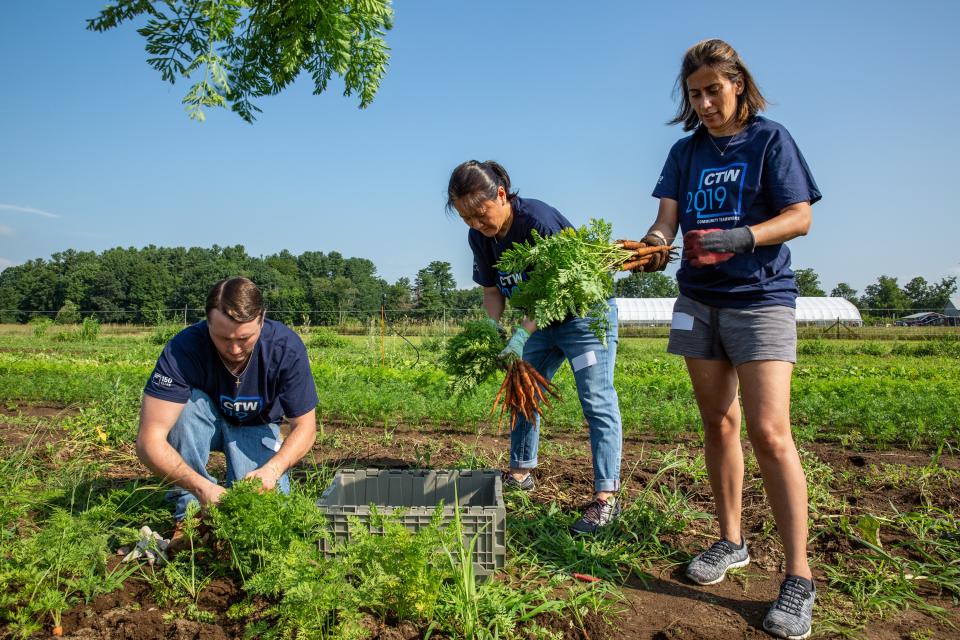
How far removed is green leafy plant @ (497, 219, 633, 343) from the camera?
257 centimetres

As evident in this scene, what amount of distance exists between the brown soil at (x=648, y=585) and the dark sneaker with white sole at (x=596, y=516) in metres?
0.33

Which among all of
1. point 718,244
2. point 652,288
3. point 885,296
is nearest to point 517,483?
point 718,244

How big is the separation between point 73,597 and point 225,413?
1.10 meters

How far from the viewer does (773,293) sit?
240 cm

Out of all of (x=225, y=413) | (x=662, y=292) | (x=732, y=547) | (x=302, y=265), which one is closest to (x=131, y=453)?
(x=225, y=413)

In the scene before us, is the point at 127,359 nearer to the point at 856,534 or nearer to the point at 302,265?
the point at 856,534

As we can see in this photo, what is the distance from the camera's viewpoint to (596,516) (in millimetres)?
3104

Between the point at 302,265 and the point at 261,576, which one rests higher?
the point at 302,265

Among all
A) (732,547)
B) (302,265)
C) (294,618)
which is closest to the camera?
(294,618)

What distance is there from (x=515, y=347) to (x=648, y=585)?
4.09 ft

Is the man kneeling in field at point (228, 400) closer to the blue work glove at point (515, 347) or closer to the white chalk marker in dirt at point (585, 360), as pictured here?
the blue work glove at point (515, 347)

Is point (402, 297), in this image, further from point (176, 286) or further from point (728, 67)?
point (728, 67)

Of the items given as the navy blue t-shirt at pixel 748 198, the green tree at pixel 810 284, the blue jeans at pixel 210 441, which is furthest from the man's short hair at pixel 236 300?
the green tree at pixel 810 284

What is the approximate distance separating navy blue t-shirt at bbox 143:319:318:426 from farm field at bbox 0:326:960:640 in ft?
1.58
